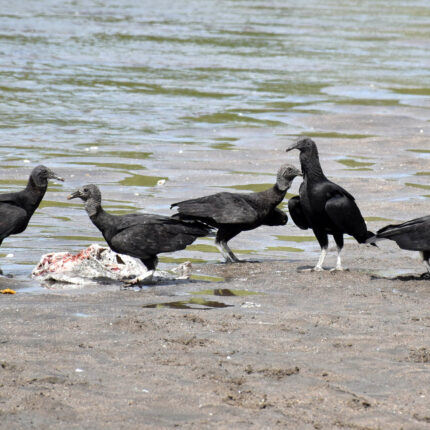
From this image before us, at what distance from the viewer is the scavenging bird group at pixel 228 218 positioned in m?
8.20

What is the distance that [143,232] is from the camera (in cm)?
815

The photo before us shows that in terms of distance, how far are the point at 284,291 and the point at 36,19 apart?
23.6m

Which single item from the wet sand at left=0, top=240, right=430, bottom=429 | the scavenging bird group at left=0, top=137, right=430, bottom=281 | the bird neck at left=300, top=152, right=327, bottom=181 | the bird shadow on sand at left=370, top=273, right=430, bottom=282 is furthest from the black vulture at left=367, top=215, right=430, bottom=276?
the bird neck at left=300, top=152, right=327, bottom=181

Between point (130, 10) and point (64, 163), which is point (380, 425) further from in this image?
point (130, 10)

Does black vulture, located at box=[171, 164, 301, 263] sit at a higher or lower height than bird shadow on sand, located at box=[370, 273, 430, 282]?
→ higher

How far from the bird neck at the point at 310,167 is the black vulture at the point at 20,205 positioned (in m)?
2.16

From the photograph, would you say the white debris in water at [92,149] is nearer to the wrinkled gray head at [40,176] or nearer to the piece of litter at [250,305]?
the wrinkled gray head at [40,176]

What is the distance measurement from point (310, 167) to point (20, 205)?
2.47 meters

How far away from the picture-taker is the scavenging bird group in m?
8.20

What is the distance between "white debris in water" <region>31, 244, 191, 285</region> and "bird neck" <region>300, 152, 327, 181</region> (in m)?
1.34

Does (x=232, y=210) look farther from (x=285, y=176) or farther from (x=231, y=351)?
(x=231, y=351)

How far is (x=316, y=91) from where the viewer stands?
66.0ft

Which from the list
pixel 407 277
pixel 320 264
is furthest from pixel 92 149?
pixel 407 277

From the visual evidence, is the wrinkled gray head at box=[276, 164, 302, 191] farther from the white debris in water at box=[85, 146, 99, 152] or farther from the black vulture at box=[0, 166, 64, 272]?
the white debris in water at box=[85, 146, 99, 152]
